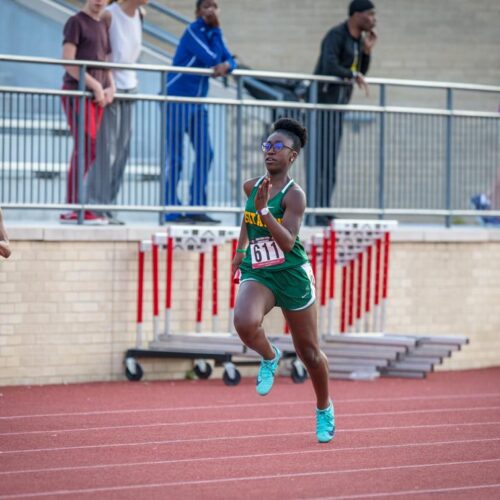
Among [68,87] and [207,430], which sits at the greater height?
[68,87]

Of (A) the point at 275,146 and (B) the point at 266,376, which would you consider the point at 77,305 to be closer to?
(B) the point at 266,376

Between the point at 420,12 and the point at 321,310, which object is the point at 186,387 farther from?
the point at 420,12

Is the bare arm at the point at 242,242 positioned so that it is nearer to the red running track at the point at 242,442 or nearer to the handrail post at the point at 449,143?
the red running track at the point at 242,442

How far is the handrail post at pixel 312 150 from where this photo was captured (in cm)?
1525

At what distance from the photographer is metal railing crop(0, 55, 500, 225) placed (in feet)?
44.5

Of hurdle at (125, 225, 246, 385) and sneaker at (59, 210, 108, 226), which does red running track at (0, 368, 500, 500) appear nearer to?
hurdle at (125, 225, 246, 385)

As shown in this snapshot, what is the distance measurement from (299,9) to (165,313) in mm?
9105

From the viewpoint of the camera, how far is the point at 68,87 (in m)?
13.9

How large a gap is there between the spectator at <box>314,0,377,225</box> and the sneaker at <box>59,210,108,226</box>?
268 centimetres

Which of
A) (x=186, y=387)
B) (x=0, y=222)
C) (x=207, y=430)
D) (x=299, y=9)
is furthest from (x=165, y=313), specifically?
(x=299, y=9)

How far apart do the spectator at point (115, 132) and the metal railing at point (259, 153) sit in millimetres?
135

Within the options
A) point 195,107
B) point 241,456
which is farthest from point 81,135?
point 241,456

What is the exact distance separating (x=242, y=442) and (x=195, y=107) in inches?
216

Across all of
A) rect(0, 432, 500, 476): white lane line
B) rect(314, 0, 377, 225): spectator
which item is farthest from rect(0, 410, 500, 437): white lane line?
rect(314, 0, 377, 225): spectator
